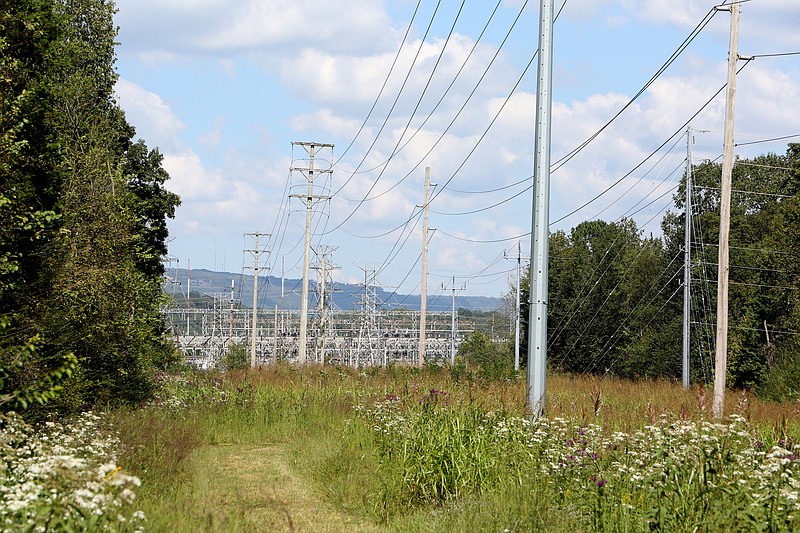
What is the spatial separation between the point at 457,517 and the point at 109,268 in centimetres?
1233

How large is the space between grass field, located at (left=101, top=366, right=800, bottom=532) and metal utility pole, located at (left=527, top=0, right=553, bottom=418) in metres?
0.49

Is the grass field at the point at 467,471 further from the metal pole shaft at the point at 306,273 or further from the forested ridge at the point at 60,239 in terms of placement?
the metal pole shaft at the point at 306,273

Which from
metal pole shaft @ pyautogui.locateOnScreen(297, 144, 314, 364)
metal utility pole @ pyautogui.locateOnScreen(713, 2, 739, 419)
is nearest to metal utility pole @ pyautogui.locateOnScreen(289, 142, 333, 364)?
metal pole shaft @ pyautogui.locateOnScreen(297, 144, 314, 364)

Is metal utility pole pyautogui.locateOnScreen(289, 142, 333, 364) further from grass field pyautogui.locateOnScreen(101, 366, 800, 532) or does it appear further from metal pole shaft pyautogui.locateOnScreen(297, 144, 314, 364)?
grass field pyautogui.locateOnScreen(101, 366, 800, 532)

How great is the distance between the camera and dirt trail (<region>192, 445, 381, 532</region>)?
8.05 m

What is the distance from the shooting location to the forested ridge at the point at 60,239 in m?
12.1

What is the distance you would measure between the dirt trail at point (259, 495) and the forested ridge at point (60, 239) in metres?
1.88

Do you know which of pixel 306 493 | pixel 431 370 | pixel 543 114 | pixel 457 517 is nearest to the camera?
pixel 457 517

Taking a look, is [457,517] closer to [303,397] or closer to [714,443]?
[714,443]

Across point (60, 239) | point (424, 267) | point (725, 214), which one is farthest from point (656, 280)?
point (60, 239)

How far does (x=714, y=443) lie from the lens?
22.8 ft

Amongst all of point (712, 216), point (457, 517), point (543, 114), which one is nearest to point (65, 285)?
point (543, 114)

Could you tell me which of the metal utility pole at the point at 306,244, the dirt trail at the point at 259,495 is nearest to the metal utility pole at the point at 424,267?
the metal utility pole at the point at 306,244

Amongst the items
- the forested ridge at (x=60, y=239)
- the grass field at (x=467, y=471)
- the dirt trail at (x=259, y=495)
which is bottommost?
the dirt trail at (x=259, y=495)
